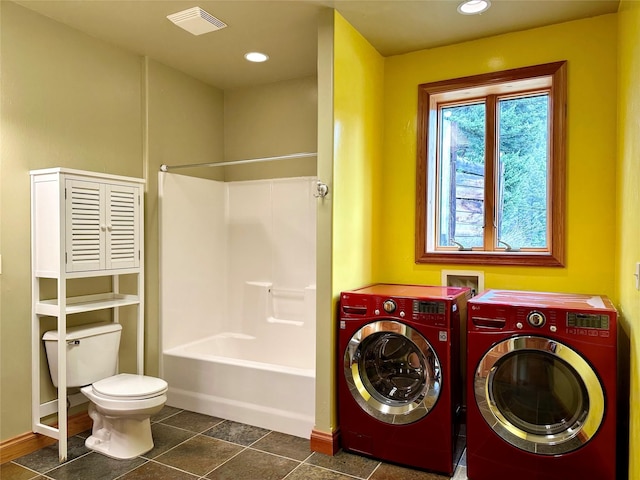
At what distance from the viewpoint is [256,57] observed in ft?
11.2

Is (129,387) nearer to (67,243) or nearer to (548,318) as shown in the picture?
(67,243)

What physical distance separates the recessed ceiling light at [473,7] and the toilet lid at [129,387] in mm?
2770

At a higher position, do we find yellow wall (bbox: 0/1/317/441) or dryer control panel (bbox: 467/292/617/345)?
yellow wall (bbox: 0/1/317/441)

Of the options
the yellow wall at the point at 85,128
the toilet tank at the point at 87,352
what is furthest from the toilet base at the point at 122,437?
the yellow wall at the point at 85,128

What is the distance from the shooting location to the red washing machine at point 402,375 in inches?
96.5

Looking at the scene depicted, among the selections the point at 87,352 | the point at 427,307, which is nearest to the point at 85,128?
the point at 87,352

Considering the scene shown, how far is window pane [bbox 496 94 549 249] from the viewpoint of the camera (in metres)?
2.99

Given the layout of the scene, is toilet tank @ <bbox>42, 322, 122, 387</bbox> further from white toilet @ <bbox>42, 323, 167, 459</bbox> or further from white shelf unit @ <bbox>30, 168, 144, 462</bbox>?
white shelf unit @ <bbox>30, 168, 144, 462</bbox>

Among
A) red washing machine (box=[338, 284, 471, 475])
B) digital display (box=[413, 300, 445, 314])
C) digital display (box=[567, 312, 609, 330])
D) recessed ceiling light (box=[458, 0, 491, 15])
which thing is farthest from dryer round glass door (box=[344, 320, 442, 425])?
recessed ceiling light (box=[458, 0, 491, 15])

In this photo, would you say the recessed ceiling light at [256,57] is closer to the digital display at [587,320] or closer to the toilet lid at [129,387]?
the toilet lid at [129,387]

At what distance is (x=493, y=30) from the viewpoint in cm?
290

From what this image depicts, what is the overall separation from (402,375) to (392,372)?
0.20 ft

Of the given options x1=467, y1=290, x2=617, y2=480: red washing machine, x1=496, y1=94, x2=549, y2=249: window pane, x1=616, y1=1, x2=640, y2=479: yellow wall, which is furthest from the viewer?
x1=496, y1=94, x2=549, y2=249: window pane

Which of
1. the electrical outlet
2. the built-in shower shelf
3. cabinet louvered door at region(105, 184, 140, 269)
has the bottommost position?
the built-in shower shelf
